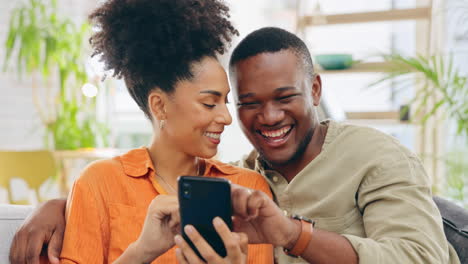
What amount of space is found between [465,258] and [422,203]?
0.70 ft

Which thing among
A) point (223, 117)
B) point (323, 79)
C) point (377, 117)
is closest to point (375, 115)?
point (377, 117)

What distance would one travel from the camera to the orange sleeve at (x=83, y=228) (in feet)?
3.72

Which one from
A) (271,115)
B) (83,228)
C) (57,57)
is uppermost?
(57,57)

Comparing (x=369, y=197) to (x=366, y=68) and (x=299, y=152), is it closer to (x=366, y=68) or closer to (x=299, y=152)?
(x=299, y=152)

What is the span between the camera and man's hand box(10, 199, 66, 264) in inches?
44.8

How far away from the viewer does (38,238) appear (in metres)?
1.15

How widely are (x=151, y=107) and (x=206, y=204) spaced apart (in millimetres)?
448

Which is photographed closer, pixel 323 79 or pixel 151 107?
pixel 151 107

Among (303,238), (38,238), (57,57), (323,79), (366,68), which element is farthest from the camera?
(57,57)

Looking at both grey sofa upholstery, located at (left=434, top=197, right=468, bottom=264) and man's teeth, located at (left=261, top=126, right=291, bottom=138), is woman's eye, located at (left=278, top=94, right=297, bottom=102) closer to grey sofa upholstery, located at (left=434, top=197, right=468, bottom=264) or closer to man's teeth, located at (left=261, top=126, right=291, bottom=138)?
man's teeth, located at (left=261, top=126, right=291, bottom=138)

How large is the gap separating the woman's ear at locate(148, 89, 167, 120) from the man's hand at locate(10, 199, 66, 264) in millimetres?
350

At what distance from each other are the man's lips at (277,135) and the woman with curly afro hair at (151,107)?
0.73ft

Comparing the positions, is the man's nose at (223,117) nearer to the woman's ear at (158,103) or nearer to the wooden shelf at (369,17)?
the woman's ear at (158,103)

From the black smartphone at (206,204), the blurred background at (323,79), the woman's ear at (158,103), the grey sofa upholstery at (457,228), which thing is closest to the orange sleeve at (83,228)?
the woman's ear at (158,103)
